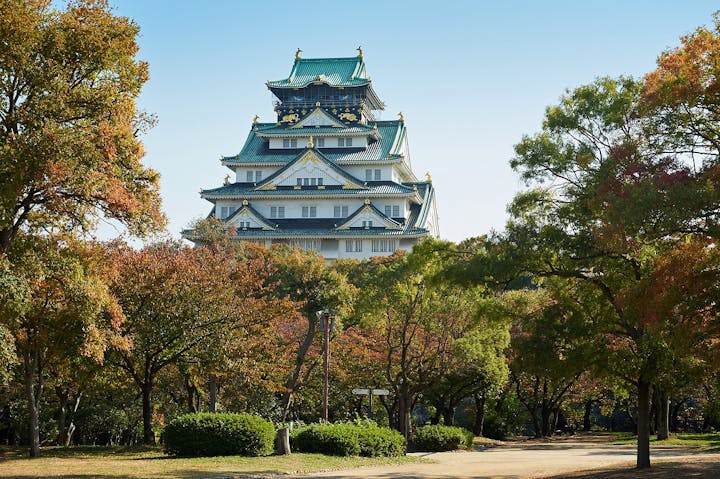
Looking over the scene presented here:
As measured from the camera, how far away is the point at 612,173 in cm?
1695

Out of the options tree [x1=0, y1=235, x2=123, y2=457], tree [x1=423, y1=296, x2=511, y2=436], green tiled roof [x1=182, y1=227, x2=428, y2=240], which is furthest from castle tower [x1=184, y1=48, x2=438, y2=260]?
tree [x1=0, y1=235, x2=123, y2=457]

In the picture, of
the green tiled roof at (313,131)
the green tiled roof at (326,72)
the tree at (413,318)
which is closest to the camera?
the tree at (413,318)

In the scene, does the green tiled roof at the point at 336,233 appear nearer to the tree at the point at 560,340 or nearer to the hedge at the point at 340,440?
the hedge at the point at 340,440

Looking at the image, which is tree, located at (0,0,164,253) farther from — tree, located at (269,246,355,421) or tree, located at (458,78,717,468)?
tree, located at (269,246,355,421)

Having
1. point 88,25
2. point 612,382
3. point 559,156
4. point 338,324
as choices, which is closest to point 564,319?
point 612,382

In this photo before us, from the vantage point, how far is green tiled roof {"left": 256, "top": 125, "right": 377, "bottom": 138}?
76.8 meters

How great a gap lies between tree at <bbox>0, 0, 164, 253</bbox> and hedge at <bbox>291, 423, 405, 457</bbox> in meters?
8.20

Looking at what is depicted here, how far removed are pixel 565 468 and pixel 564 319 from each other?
4186mm

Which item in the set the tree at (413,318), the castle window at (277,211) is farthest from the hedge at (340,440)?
the castle window at (277,211)

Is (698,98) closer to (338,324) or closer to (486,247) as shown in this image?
(486,247)

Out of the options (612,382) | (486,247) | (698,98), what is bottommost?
(612,382)

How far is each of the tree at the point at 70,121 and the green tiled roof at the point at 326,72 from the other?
64.9 metres

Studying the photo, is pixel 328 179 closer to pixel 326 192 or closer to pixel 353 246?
pixel 326 192

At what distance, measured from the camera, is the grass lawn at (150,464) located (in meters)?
17.0
